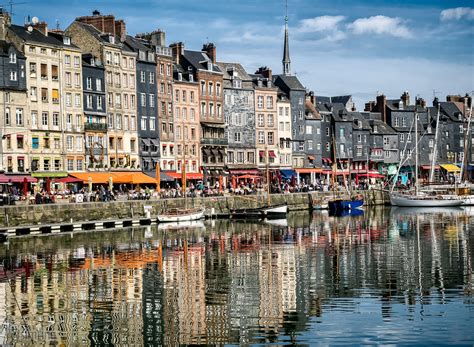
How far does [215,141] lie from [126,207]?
99.9 feet

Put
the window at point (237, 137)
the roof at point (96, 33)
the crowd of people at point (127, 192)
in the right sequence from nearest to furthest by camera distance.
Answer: the crowd of people at point (127, 192), the roof at point (96, 33), the window at point (237, 137)

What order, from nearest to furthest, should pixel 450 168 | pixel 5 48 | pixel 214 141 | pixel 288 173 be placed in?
pixel 5 48
pixel 214 141
pixel 288 173
pixel 450 168

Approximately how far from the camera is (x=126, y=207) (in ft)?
253

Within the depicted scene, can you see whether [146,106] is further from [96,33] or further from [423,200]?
[423,200]

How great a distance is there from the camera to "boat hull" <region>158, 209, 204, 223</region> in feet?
251

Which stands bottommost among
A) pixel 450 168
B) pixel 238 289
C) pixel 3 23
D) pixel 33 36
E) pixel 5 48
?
pixel 238 289

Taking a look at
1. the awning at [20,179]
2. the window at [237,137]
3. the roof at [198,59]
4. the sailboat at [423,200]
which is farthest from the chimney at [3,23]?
the sailboat at [423,200]

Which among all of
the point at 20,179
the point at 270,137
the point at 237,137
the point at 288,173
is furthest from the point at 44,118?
the point at 288,173

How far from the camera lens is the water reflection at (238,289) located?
28406 mm

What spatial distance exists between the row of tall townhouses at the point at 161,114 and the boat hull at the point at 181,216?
8273mm

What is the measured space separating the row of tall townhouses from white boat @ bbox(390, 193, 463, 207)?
30.4 feet

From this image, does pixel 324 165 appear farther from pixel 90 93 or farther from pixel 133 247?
pixel 133 247

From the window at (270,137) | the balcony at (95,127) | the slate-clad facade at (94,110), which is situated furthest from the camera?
the window at (270,137)

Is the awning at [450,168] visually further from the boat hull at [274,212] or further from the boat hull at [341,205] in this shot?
the boat hull at [274,212]
